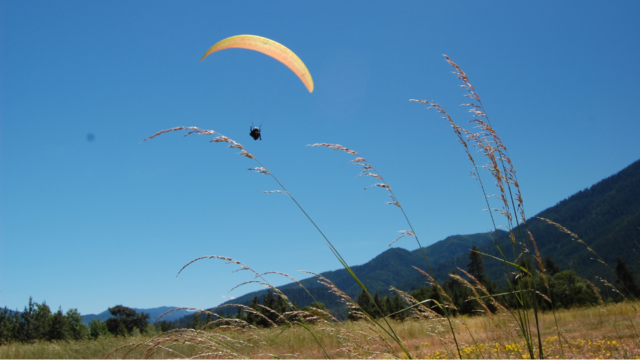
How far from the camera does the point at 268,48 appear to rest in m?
5.10

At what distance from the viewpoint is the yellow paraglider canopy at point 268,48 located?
460 cm

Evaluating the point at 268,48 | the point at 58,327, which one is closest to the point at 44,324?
the point at 58,327

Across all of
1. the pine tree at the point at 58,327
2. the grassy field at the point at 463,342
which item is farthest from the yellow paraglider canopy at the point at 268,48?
the pine tree at the point at 58,327

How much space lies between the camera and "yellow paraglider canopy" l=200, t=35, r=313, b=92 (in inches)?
181

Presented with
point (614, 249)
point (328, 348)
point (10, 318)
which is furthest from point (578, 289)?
point (614, 249)

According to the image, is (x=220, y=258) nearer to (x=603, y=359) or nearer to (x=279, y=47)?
(x=279, y=47)

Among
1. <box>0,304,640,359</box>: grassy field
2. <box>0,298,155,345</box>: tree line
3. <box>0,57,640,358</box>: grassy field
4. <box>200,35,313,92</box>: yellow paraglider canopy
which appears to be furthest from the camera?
<box>0,298,155,345</box>: tree line

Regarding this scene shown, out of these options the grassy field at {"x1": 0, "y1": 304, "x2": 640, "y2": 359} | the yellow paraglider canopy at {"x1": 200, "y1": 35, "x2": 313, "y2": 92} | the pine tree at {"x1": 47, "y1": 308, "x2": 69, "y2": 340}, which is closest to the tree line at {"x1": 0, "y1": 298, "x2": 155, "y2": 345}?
the pine tree at {"x1": 47, "y1": 308, "x2": 69, "y2": 340}

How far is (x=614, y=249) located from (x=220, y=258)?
796 ft

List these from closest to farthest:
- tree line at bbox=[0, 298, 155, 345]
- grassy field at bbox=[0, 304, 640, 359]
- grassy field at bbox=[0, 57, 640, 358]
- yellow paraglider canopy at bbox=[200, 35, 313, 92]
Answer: grassy field at bbox=[0, 57, 640, 358]
yellow paraglider canopy at bbox=[200, 35, 313, 92]
grassy field at bbox=[0, 304, 640, 359]
tree line at bbox=[0, 298, 155, 345]

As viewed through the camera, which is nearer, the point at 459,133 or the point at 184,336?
the point at 184,336

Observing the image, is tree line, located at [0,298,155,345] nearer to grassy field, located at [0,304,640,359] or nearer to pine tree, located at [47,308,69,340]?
pine tree, located at [47,308,69,340]

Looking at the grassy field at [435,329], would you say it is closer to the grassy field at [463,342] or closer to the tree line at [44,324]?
the grassy field at [463,342]

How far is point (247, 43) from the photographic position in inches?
183
